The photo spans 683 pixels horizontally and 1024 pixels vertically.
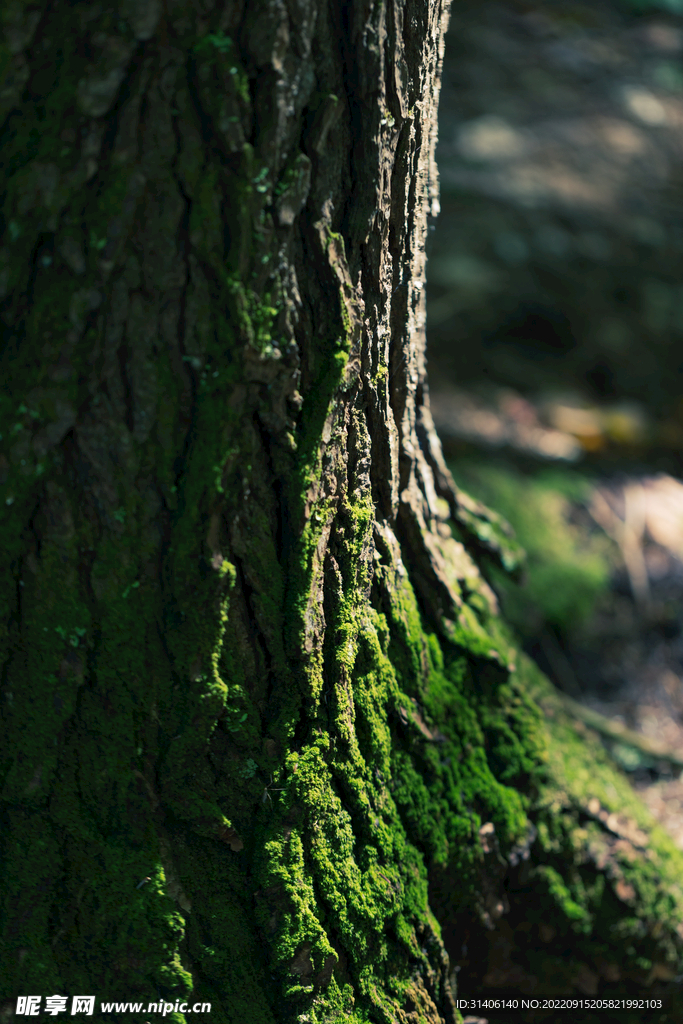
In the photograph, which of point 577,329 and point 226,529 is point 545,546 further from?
point 577,329

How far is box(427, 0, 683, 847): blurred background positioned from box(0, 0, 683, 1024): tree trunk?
43.6 inches

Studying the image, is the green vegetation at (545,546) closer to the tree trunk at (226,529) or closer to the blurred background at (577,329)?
the blurred background at (577,329)

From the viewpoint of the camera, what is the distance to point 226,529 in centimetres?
122

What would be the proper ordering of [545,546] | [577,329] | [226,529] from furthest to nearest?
[577,329] → [545,546] → [226,529]

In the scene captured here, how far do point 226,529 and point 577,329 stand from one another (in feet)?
18.3

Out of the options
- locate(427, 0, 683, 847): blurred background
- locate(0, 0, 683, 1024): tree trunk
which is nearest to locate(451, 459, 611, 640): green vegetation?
locate(427, 0, 683, 847): blurred background

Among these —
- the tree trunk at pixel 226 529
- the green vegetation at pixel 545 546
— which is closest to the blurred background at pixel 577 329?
the green vegetation at pixel 545 546

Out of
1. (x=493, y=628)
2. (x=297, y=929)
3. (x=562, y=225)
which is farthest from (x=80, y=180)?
(x=562, y=225)

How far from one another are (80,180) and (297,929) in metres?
1.40

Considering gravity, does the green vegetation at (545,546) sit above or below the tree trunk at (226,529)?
above

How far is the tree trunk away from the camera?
1022mm

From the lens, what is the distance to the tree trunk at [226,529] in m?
1.02

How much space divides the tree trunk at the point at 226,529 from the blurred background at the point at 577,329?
1107 mm

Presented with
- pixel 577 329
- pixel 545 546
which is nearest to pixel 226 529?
pixel 545 546
